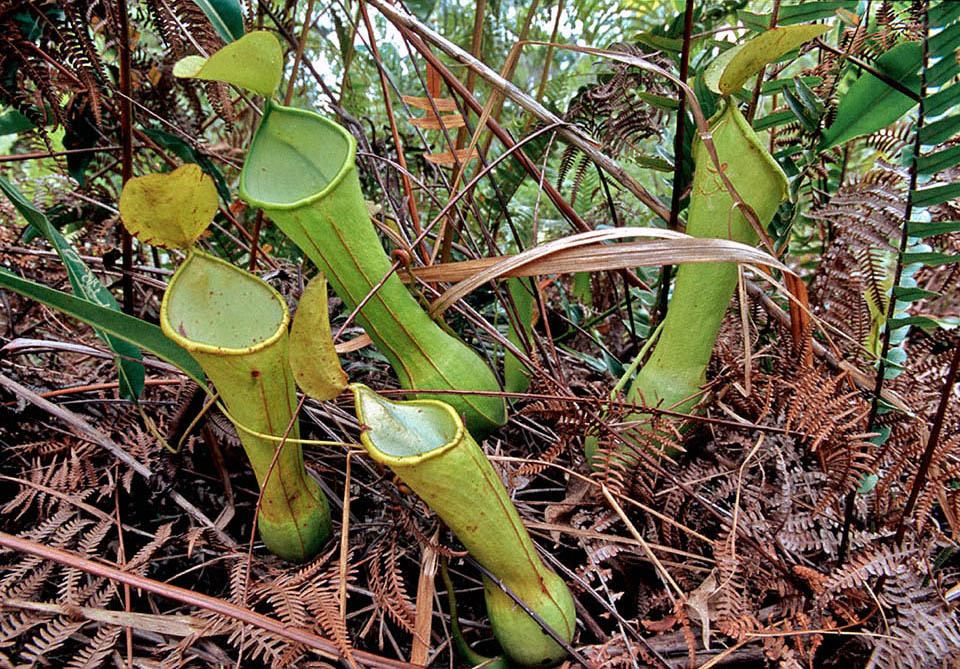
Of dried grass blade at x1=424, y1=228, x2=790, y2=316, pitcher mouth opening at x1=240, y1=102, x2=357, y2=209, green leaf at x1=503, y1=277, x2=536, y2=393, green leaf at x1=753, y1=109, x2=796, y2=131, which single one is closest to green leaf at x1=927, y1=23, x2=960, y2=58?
green leaf at x1=753, y1=109, x2=796, y2=131

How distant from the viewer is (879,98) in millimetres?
797

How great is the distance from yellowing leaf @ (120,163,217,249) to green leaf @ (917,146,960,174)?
918 mm

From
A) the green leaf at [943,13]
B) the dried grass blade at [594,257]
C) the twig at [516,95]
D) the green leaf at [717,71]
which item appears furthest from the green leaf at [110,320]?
the green leaf at [943,13]

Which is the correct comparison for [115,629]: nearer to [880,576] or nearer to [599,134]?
[880,576]

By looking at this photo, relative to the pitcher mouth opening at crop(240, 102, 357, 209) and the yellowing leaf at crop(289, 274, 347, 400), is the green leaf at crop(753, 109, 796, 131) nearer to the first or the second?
the pitcher mouth opening at crop(240, 102, 357, 209)

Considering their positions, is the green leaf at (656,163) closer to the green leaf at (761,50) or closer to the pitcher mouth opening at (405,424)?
the green leaf at (761,50)

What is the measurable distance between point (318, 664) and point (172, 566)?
0.33 metres

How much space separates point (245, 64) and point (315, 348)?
0.30 metres

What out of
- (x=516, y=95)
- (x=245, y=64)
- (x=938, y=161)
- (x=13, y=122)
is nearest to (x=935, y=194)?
(x=938, y=161)

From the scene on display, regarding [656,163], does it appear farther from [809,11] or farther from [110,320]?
[110,320]

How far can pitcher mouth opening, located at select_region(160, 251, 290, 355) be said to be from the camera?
2.27ft

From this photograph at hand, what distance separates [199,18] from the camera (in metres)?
0.98

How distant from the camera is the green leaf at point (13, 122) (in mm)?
1018

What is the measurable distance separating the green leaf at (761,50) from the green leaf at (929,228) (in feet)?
1.01
